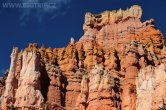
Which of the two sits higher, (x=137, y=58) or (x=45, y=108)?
(x=137, y=58)

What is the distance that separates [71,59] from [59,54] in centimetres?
260

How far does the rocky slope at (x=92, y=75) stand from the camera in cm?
5672

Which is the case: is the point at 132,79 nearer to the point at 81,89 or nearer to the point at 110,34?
the point at 81,89

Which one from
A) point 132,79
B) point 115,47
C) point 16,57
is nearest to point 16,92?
point 16,57

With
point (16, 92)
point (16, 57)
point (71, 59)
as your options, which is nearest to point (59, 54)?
point (71, 59)

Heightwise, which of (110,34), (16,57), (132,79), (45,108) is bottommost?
(45,108)

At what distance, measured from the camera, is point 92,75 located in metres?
61.3

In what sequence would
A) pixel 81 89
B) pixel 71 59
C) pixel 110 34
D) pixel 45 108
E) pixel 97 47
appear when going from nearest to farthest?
1. pixel 45 108
2. pixel 81 89
3. pixel 71 59
4. pixel 97 47
5. pixel 110 34

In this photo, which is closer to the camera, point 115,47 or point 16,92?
point 16,92

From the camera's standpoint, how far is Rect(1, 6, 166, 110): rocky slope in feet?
186

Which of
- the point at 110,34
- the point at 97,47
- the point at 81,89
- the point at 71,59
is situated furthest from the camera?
the point at 110,34

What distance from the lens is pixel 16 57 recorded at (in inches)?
2510

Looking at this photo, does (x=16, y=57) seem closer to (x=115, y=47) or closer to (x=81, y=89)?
(x=81, y=89)

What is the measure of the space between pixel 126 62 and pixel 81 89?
784cm
